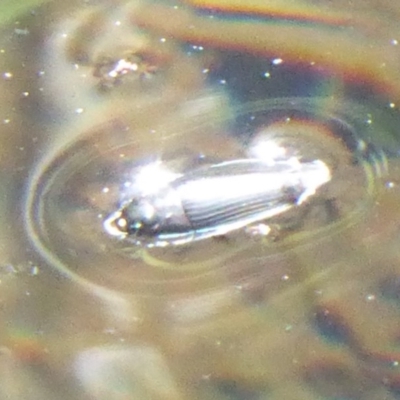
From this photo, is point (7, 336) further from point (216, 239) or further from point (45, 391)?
point (216, 239)

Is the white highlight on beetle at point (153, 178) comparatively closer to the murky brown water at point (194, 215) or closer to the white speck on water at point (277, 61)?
the murky brown water at point (194, 215)

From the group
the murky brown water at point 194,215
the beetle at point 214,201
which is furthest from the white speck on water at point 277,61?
the beetle at point 214,201

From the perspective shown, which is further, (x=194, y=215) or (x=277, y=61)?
(x=277, y=61)

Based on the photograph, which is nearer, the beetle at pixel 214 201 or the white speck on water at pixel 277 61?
the beetle at pixel 214 201

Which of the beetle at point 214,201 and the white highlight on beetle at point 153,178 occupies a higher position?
the white highlight on beetle at point 153,178

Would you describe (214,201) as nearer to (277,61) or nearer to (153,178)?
(153,178)

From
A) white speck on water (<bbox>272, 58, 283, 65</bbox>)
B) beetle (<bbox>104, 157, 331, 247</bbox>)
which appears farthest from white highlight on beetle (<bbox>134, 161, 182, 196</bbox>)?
white speck on water (<bbox>272, 58, 283, 65</bbox>)

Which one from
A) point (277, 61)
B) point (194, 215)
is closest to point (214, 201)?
point (194, 215)

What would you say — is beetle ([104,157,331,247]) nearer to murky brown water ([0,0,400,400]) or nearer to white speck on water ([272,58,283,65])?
murky brown water ([0,0,400,400])
